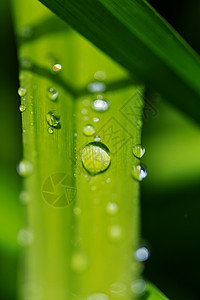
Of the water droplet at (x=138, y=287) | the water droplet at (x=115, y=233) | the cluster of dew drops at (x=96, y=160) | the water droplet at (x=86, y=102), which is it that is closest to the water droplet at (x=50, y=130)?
the cluster of dew drops at (x=96, y=160)

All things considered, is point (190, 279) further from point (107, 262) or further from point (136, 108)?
point (136, 108)

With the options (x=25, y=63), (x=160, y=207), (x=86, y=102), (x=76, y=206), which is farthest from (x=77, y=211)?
(x=160, y=207)

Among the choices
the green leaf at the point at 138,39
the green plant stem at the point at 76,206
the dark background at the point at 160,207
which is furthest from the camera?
the dark background at the point at 160,207

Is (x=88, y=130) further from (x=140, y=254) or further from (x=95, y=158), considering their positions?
(x=140, y=254)

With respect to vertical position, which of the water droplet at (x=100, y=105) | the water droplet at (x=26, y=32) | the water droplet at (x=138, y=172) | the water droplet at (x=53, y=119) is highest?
the water droplet at (x=26, y=32)

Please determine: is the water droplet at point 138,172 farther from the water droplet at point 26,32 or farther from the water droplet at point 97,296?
the water droplet at point 26,32

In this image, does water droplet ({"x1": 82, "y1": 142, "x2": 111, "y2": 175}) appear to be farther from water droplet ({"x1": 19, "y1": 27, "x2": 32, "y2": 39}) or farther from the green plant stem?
water droplet ({"x1": 19, "y1": 27, "x2": 32, "y2": 39})

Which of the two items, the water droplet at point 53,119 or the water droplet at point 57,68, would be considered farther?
the water droplet at point 57,68
